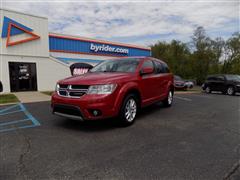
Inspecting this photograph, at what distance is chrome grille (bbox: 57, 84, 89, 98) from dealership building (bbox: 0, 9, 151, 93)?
11.1 metres

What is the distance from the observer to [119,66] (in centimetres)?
544

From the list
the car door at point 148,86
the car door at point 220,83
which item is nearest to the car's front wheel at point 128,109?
the car door at point 148,86

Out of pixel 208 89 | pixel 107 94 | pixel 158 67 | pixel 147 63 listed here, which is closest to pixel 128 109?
pixel 107 94

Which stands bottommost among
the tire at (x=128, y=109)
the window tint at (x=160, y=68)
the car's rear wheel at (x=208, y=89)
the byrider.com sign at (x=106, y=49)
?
the car's rear wheel at (x=208, y=89)

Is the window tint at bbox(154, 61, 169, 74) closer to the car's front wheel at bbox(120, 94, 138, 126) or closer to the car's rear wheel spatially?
the car's front wheel at bbox(120, 94, 138, 126)

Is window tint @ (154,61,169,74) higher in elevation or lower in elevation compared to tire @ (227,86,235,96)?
higher

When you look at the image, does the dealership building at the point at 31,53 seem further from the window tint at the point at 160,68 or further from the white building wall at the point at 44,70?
the window tint at the point at 160,68

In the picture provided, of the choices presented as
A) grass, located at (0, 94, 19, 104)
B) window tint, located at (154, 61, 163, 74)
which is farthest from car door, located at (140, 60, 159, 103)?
grass, located at (0, 94, 19, 104)

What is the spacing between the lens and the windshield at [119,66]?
5227 millimetres

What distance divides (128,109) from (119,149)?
59.1 inches

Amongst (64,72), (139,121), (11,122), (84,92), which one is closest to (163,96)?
(139,121)

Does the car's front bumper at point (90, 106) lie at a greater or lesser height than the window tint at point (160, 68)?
lesser

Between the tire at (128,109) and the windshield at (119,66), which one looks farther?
the windshield at (119,66)

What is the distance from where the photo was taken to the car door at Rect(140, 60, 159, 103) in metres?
5.25
